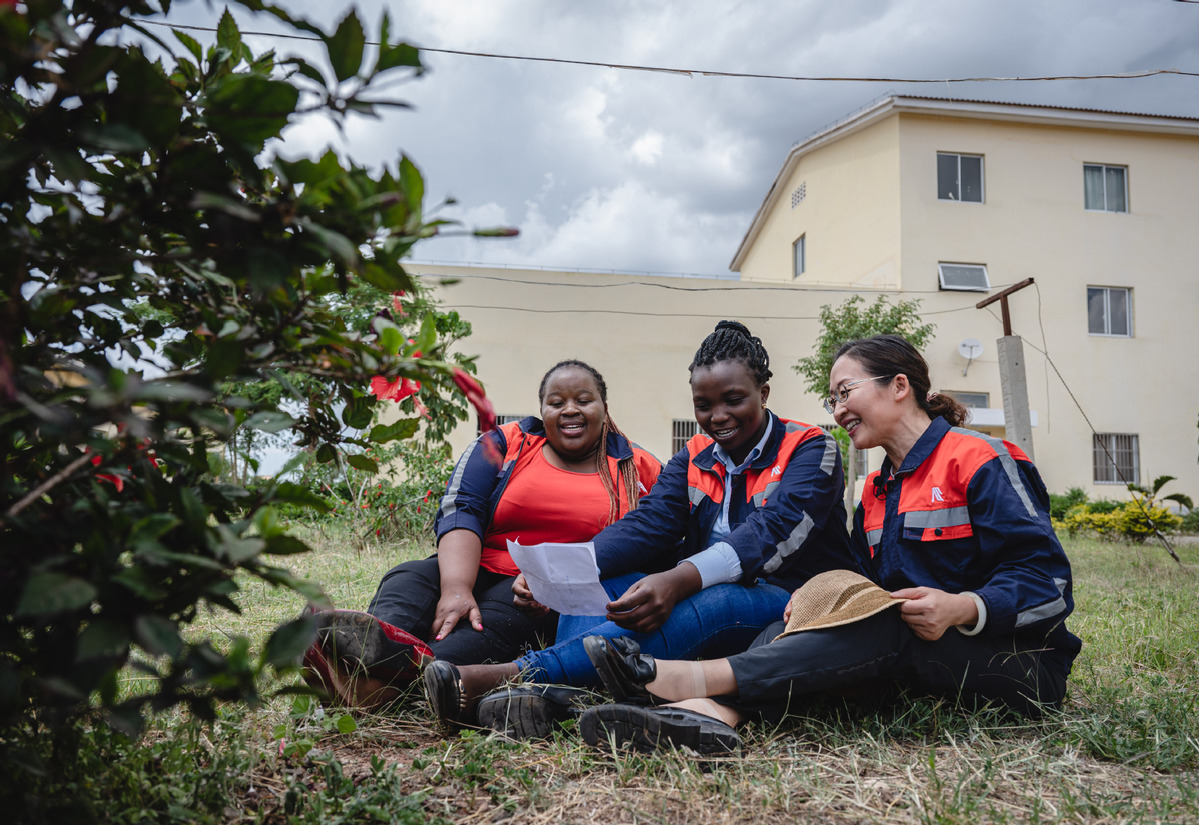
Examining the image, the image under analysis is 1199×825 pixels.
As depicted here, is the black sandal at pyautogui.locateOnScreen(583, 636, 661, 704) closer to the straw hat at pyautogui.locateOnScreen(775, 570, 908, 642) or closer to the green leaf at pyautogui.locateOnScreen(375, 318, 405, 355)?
the straw hat at pyautogui.locateOnScreen(775, 570, 908, 642)

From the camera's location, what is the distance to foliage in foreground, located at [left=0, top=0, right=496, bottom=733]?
3.20 ft

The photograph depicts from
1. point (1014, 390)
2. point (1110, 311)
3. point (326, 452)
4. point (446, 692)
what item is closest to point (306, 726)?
point (446, 692)

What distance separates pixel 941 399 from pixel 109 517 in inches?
96.7

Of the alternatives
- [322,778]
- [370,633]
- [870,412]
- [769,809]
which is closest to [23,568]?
[322,778]

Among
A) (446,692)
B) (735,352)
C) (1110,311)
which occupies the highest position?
(1110,311)

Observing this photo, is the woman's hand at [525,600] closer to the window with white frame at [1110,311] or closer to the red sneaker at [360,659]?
the red sneaker at [360,659]

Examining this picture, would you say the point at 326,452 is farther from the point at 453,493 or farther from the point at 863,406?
the point at 863,406

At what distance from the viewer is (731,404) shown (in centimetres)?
286

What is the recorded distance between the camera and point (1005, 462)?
2342 millimetres

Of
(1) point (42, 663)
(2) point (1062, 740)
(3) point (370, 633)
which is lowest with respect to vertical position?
(2) point (1062, 740)

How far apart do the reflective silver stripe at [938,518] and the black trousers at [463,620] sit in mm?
1263

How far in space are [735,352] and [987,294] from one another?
14545 millimetres

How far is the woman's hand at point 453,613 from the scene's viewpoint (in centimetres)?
264

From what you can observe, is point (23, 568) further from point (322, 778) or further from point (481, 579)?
point (481, 579)
